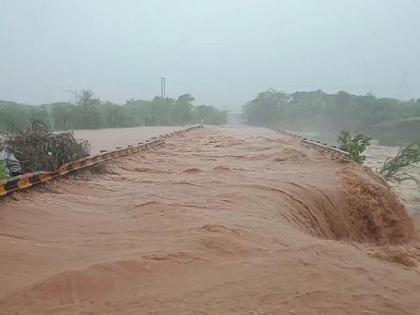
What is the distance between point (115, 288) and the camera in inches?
169

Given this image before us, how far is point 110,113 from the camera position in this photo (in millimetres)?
58594

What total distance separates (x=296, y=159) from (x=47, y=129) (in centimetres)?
856

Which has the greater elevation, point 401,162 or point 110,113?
point 110,113

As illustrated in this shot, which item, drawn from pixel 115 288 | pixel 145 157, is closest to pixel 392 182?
pixel 145 157

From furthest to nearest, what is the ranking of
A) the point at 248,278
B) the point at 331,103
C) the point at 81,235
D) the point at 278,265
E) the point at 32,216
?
the point at 331,103, the point at 32,216, the point at 81,235, the point at 278,265, the point at 248,278

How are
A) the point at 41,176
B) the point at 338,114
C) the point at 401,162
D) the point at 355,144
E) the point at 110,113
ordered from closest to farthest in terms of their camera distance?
the point at 41,176 < the point at 355,144 < the point at 401,162 < the point at 110,113 < the point at 338,114

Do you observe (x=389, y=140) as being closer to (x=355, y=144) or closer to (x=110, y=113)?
(x=355, y=144)

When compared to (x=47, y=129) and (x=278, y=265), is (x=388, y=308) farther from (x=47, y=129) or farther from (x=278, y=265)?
(x=47, y=129)

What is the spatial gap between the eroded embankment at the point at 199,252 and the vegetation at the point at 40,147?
0.93 meters

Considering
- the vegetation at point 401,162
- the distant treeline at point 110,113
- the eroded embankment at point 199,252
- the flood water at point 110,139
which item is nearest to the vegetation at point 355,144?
the vegetation at point 401,162

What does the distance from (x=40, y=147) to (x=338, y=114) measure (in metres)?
57.2

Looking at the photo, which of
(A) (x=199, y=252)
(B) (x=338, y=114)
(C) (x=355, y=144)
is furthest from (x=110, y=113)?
(A) (x=199, y=252)

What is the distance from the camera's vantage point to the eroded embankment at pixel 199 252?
415cm

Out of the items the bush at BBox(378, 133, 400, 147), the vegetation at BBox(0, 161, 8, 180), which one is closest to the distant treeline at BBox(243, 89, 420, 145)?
the bush at BBox(378, 133, 400, 147)
